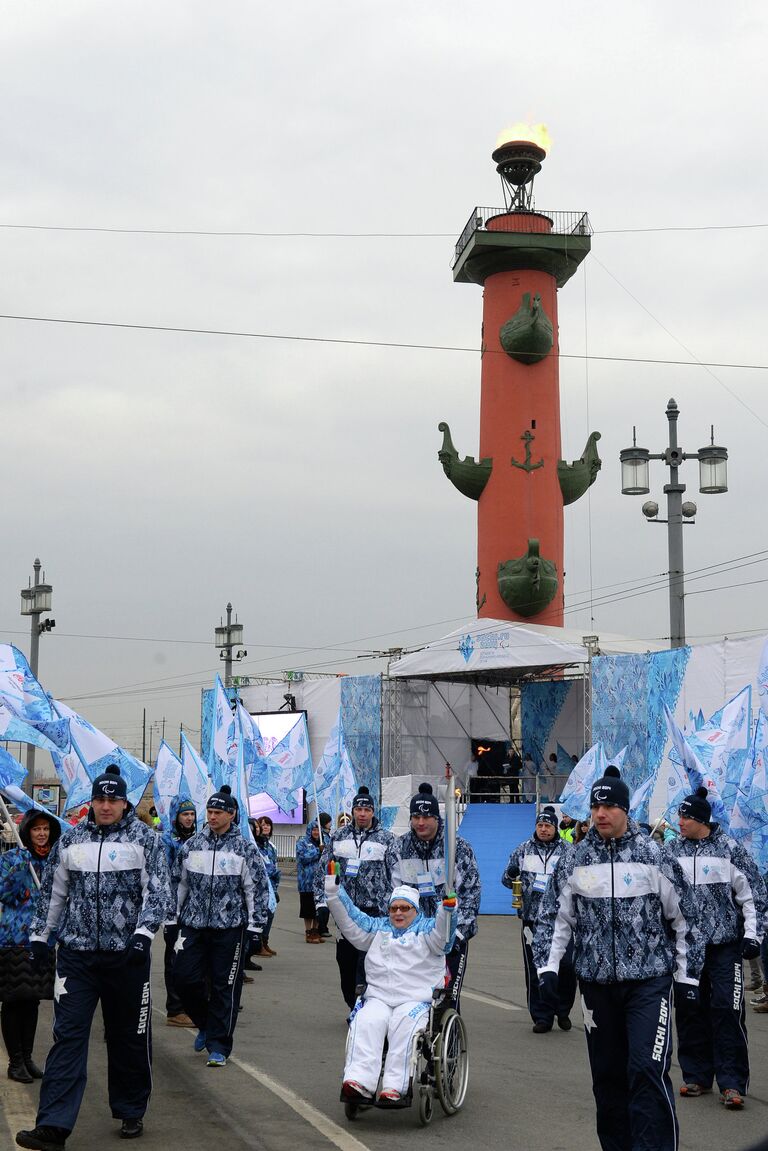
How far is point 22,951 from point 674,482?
12913 millimetres

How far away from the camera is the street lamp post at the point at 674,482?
1888 cm

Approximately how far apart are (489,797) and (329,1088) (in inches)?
1006

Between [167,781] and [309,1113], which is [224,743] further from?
[309,1113]

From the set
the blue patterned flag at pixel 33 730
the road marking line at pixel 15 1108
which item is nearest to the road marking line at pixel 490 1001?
the blue patterned flag at pixel 33 730

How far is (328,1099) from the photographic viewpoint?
8.48 m

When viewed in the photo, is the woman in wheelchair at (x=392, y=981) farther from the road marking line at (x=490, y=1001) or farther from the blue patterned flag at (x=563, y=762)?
the blue patterned flag at (x=563, y=762)

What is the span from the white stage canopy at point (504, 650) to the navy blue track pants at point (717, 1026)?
792 inches

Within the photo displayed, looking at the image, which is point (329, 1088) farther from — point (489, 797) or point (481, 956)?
point (489, 797)

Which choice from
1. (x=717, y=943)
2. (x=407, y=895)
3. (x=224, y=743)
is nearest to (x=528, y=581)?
(x=224, y=743)

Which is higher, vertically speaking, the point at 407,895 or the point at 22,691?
the point at 22,691

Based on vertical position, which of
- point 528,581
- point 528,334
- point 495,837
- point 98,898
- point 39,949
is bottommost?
point 495,837

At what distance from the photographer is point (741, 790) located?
14.3m

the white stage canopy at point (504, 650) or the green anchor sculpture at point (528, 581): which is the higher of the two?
the green anchor sculpture at point (528, 581)

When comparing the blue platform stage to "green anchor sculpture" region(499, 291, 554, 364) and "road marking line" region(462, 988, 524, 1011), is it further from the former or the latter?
"green anchor sculpture" region(499, 291, 554, 364)
